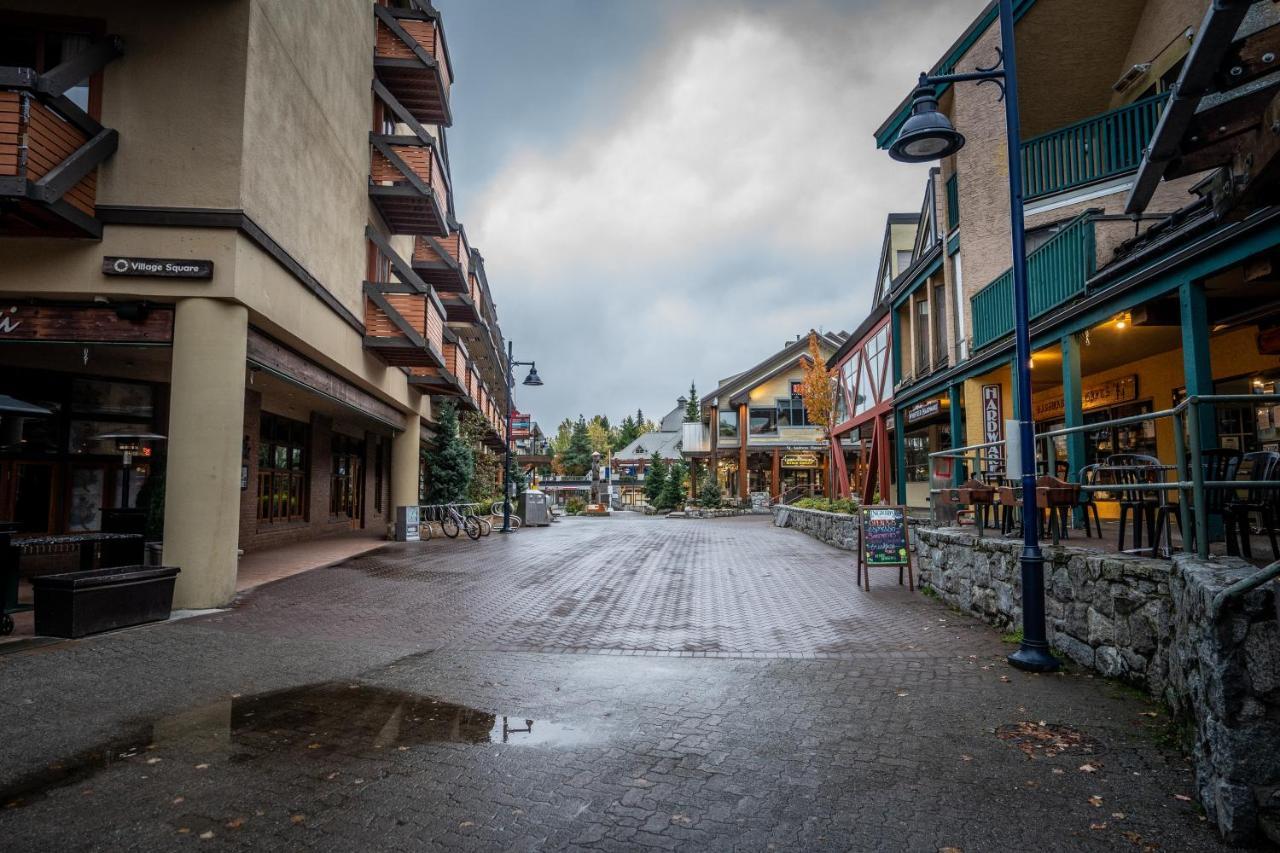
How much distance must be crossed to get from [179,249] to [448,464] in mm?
14954

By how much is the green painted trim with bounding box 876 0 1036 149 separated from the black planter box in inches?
539

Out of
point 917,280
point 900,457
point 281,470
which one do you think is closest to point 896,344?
point 917,280

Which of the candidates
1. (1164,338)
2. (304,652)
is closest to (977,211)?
(1164,338)

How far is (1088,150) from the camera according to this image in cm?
1299

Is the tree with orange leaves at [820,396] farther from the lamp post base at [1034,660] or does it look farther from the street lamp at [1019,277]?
the lamp post base at [1034,660]

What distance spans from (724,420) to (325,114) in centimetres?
3674

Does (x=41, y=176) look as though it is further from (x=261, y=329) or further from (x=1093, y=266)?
(x=1093, y=266)

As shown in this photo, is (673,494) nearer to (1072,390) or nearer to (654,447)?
(654,447)

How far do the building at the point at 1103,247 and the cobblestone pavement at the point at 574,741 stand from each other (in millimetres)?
3497

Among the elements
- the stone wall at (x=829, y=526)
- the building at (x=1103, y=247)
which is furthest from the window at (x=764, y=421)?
the building at (x=1103, y=247)

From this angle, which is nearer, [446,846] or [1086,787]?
[446,846]

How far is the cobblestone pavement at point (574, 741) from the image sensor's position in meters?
3.36

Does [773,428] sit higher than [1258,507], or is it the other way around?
[773,428]

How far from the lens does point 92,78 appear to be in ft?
30.2
